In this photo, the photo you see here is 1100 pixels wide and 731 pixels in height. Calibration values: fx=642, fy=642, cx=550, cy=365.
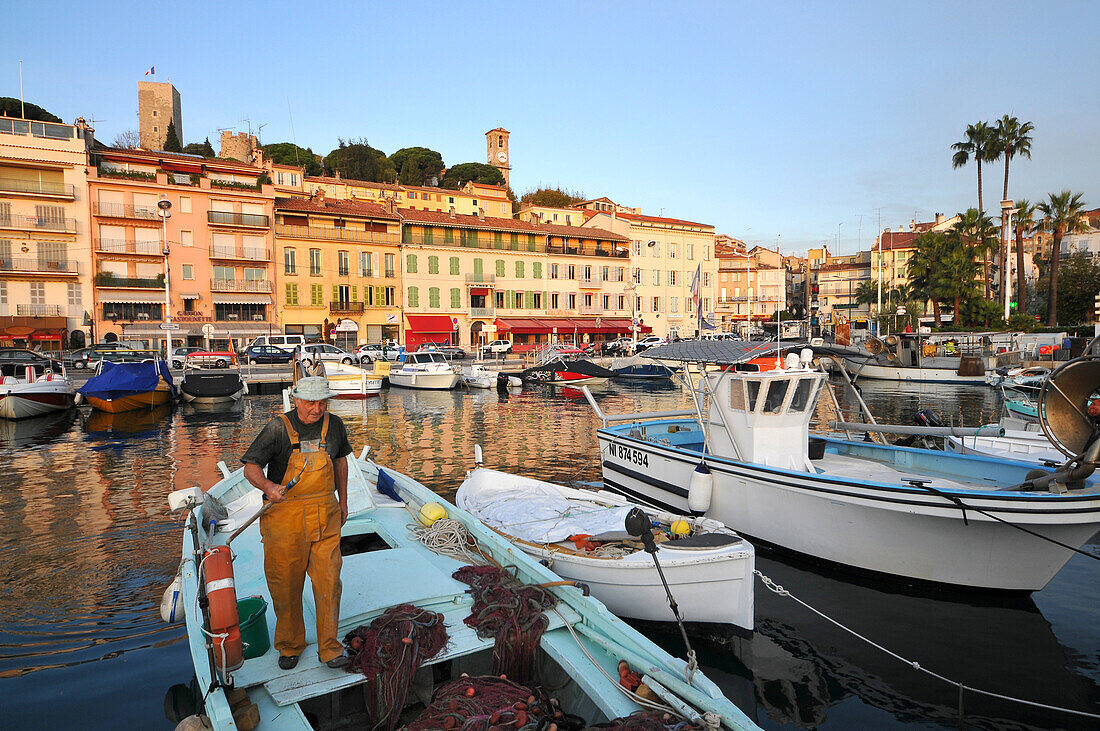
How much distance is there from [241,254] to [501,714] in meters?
52.1

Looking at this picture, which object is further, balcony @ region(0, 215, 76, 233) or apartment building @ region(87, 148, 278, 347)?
apartment building @ region(87, 148, 278, 347)

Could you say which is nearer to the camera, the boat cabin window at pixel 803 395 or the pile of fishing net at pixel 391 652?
the pile of fishing net at pixel 391 652

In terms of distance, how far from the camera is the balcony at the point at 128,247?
45.9 m

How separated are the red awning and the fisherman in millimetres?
50985

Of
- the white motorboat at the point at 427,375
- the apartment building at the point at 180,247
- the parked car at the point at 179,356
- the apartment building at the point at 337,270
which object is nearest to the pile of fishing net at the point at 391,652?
the white motorboat at the point at 427,375

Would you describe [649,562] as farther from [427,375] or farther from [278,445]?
[427,375]

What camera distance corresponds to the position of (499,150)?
99.1 meters

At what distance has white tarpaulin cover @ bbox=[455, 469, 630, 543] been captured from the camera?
799cm

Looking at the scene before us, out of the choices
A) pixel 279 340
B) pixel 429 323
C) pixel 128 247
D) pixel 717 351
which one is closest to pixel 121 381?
pixel 279 340

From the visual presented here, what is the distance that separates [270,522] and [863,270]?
104564 mm

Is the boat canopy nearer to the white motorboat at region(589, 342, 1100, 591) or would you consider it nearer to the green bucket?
the white motorboat at region(589, 342, 1100, 591)

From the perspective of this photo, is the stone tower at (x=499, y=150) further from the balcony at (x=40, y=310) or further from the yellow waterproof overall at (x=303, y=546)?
the yellow waterproof overall at (x=303, y=546)

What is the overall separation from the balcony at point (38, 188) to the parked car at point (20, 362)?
22967 millimetres

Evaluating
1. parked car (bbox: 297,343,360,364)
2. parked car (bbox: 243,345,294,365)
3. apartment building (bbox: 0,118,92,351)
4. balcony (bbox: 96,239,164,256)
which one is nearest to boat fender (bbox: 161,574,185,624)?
parked car (bbox: 297,343,360,364)
